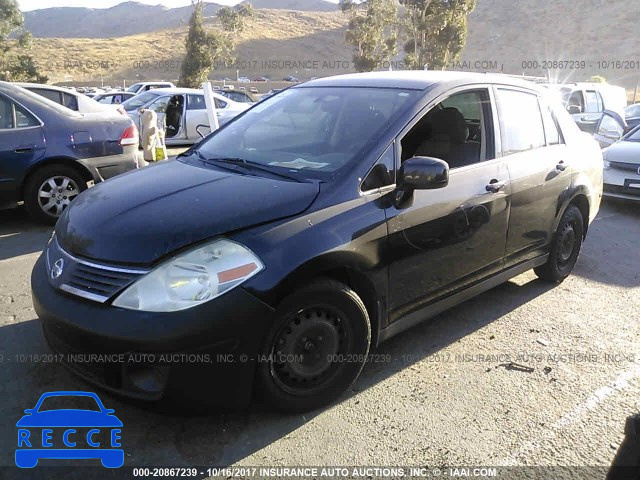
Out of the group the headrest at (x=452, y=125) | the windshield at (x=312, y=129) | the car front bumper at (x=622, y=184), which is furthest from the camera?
the car front bumper at (x=622, y=184)

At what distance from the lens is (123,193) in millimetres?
2846

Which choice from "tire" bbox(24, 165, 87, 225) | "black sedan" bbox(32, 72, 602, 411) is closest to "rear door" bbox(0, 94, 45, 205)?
"tire" bbox(24, 165, 87, 225)

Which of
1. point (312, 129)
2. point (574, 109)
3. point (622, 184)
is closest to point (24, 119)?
point (312, 129)

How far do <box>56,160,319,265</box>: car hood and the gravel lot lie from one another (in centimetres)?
68

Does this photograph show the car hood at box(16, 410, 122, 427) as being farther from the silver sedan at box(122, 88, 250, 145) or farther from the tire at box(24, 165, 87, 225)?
the silver sedan at box(122, 88, 250, 145)

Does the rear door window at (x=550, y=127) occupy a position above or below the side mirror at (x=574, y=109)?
above

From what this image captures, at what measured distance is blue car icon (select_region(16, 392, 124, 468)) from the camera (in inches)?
92.7

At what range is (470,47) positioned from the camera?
262 feet

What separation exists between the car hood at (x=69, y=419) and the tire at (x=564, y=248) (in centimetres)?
349

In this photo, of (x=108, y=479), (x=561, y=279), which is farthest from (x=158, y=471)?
(x=561, y=279)

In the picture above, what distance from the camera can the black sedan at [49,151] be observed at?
534cm

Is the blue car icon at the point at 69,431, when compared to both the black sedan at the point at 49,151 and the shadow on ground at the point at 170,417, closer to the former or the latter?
the shadow on ground at the point at 170,417

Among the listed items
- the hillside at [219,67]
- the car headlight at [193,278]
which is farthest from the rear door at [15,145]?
the hillside at [219,67]

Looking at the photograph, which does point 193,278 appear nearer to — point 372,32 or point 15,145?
point 15,145
